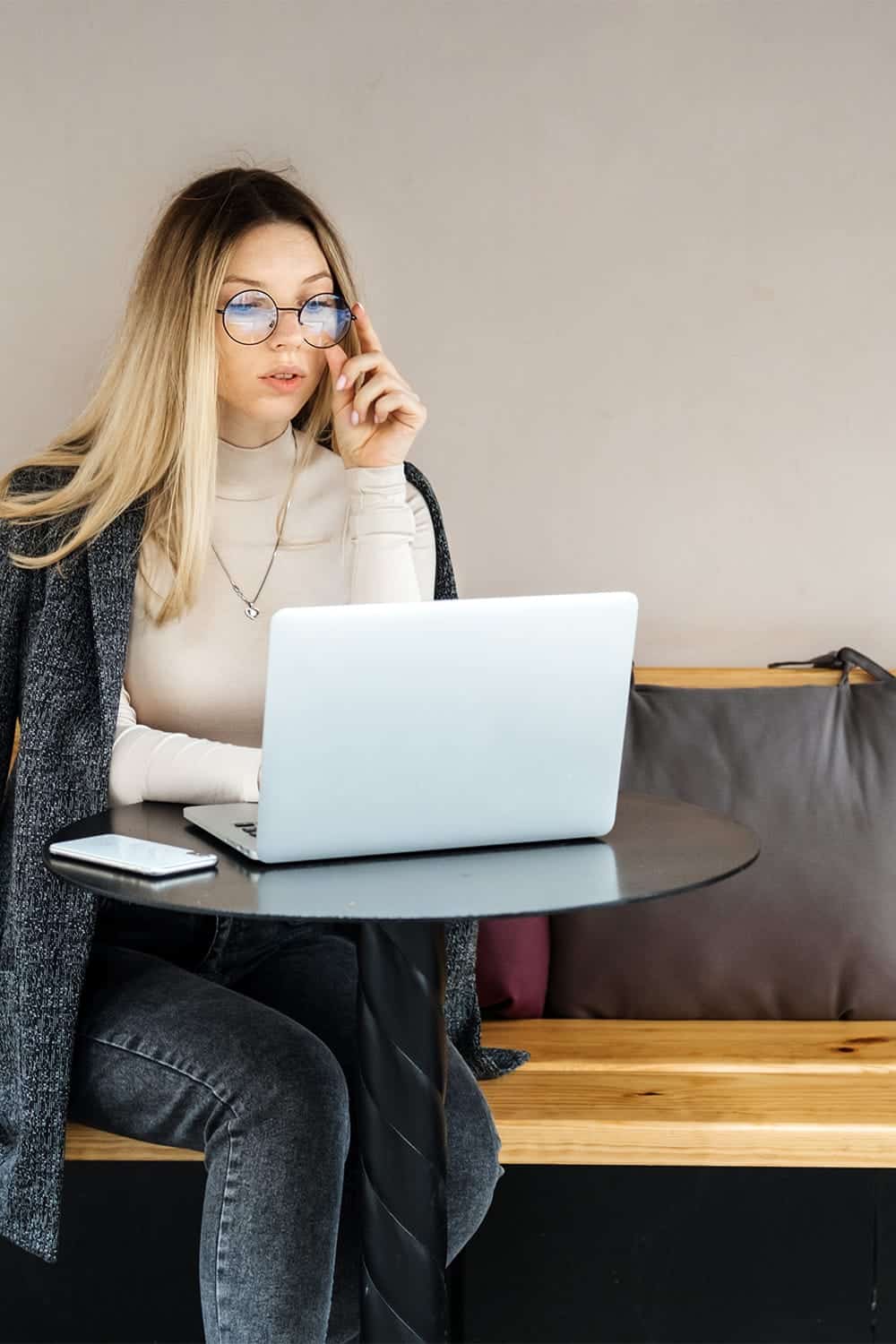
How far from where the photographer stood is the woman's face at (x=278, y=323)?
5.33 ft

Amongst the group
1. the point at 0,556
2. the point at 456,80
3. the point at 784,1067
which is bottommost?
the point at 784,1067

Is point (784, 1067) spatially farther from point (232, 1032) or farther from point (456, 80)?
point (456, 80)

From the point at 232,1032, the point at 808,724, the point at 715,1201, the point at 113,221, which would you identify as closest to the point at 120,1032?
the point at 232,1032

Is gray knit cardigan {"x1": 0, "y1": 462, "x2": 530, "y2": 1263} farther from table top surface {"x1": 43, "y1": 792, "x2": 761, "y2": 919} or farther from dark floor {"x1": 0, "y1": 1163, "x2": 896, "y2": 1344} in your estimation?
dark floor {"x1": 0, "y1": 1163, "x2": 896, "y2": 1344}

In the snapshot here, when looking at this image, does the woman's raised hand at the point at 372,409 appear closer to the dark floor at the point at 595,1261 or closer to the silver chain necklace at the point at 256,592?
the silver chain necklace at the point at 256,592

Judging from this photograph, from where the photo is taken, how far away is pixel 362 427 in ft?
5.35

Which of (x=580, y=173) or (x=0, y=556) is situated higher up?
(x=580, y=173)

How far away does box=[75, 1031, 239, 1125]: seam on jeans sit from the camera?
125 centimetres

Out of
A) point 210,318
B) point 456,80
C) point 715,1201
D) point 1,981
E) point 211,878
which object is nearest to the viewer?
point 211,878

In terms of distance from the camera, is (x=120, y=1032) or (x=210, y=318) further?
(x=210, y=318)

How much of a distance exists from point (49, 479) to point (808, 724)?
3.20 ft

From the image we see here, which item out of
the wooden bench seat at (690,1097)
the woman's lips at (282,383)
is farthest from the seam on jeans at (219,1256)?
the woman's lips at (282,383)

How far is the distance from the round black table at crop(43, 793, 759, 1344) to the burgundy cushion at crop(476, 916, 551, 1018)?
0.59 metres

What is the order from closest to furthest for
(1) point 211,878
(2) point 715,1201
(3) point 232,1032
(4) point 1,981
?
(1) point 211,878
(3) point 232,1032
(4) point 1,981
(2) point 715,1201
